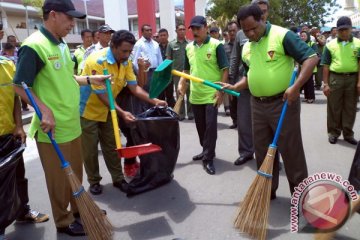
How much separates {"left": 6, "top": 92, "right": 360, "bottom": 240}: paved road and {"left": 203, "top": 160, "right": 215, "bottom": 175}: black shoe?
64mm

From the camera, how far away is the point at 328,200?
85.0 inches

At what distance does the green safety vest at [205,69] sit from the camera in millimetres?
4320

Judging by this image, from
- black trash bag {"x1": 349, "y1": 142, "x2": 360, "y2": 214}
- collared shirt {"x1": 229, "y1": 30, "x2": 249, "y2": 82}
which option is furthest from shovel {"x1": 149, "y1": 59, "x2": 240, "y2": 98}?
black trash bag {"x1": 349, "y1": 142, "x2": 360, "y2": 214}

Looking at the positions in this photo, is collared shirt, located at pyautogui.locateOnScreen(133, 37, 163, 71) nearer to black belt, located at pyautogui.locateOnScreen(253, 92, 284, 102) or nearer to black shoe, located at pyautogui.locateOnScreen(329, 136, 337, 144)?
black shoe, located at pyautogui.locateOnScreen(329, 136, 337, 144)

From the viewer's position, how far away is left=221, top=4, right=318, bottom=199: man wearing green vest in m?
2.82

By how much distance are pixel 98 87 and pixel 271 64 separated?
1.63 meters

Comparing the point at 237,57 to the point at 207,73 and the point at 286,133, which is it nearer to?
the point at 207,73

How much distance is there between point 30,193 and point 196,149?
7.96 ft

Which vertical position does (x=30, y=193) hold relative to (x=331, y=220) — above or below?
below

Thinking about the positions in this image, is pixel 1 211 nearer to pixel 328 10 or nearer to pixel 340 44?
pixel 340 44

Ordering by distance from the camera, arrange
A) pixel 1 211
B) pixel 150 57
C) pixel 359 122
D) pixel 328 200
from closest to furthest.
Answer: pixel 328 200 → pixel 1 211 → pixel 359 122 → pixel 150 57

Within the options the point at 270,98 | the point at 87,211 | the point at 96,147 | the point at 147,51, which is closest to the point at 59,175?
the point at 87,211

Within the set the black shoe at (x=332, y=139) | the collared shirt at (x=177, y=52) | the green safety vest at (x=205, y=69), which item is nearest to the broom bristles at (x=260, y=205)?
the green safety vest at (x=205, y=69)

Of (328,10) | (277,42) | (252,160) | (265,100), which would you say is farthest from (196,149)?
(328,10)
